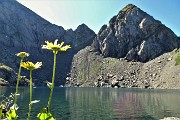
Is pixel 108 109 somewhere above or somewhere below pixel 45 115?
below

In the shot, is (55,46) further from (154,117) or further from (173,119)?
(154,117)

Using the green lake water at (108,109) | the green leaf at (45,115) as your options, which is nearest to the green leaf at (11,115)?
the green leaf at (45,115)

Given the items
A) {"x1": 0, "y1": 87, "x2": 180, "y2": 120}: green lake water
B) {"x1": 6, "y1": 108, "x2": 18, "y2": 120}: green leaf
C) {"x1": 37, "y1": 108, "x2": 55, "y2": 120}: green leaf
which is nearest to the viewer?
{"x1": 37, "y1": 108, "x2": 55, "y2": 120}: green leaf

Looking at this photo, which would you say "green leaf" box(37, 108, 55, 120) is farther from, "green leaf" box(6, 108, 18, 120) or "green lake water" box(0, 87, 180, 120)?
"green lake water" box(0, 87, 180, 120)

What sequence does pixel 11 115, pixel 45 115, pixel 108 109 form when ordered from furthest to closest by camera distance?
pixel 108 109 → pixel 11 115 → pixel 45 115

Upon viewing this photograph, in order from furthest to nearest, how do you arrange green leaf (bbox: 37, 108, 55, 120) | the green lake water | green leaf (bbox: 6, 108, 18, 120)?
the green lake water < green leaf (bbox: 6, 108, 18, 120) < green leaf (bbox: 37, 108, 55, 120)

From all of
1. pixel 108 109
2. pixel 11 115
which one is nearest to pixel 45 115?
pixel 11 115

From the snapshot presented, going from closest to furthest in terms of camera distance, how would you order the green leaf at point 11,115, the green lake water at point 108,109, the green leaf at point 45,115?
the green leaf at point 45,115, the green leaf at point 11,115, the green lake water at point 108,109

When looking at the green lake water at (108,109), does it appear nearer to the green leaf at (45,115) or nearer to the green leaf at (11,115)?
the green leaf at (11,115)

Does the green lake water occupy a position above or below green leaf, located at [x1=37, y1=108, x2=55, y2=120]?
below

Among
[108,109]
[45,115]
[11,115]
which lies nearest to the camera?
[45,115]

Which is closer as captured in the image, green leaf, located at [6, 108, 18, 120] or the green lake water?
green leaf, located at [6, 108, 18, 120]

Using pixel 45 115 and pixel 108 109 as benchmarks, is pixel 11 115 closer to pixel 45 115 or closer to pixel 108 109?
pixel 45 115

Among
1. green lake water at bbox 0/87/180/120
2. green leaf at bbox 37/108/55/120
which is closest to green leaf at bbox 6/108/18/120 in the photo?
green leaf at bbox 37/108/55/120
